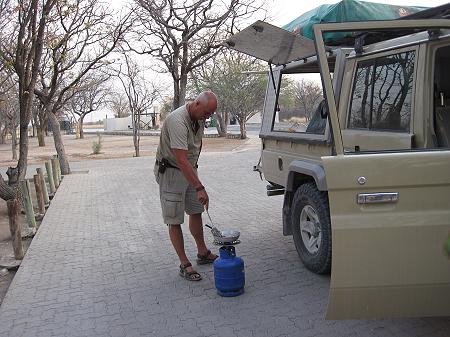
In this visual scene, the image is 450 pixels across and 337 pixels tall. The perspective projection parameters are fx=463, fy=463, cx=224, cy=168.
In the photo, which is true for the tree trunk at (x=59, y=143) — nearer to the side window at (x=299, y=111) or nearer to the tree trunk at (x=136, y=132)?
the tree trunk at (x=136, y=132)

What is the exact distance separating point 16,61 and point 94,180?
4.86 m

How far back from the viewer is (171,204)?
14.2 ft

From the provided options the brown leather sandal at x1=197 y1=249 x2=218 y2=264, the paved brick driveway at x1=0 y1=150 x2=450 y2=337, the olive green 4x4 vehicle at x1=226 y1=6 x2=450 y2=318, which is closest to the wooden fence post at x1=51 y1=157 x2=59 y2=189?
the paved brick driveway at x1=0 y1=150 x2=450 y2=337

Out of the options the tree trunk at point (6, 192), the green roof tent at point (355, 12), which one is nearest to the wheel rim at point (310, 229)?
the green roof tent at point (355, 12)

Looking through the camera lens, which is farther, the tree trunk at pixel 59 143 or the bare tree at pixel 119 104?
the bare tree at pixel 119 104

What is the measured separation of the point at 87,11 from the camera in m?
12.7

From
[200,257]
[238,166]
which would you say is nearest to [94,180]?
[238,166]

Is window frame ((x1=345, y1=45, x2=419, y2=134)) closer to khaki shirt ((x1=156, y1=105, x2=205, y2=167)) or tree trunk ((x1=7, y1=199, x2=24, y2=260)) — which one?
khaki shirt ((x1=156, y1=105, x2=205, y2=167))

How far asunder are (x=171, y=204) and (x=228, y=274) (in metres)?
0.87

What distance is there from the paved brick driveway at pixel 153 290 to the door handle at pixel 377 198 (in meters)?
1.24

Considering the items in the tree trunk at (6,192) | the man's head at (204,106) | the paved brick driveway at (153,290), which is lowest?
the paved brick driveway at (153,290)

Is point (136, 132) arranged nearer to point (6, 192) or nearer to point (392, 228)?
point (6, 192)

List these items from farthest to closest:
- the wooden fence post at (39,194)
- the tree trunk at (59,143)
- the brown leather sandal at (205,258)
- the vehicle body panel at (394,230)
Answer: the tree trunk at (59,143) → the wooden fence post at (39,194) → the brown leather sandal at (205,258) → the vehicle body panel at (394,230)

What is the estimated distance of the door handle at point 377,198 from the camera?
2461 mm
